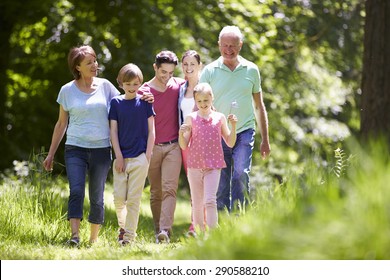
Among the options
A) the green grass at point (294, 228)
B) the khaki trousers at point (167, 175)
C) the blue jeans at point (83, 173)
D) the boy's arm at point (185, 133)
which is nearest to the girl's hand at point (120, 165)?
the blue jeans at point (83, 173)

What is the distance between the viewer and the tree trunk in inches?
352

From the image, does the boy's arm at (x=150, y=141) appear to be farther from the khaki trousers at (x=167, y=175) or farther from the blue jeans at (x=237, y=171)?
the blue jeans at (x=237, y=171)

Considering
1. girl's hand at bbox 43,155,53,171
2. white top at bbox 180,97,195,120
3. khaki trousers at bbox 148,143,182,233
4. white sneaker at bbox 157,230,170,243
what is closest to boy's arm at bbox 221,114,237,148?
white top at bbox 180,97,195,120

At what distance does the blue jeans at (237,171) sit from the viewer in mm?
7676

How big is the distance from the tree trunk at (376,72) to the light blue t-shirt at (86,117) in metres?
3.17

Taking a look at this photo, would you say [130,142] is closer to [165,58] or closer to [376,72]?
[165,58]

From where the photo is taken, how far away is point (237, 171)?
7.72 m

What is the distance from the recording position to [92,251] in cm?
649

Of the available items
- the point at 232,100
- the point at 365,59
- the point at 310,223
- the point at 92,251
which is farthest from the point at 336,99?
the point at 310,223

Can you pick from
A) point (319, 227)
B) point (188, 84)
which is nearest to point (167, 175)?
point (188, 84)

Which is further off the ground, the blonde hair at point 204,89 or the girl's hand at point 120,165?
the blonde hair at point 204,89

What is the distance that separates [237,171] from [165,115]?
2.90 ft

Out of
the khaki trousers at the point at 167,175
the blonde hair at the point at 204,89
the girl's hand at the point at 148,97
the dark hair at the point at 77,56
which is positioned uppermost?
the dark hair at the point at 77,56

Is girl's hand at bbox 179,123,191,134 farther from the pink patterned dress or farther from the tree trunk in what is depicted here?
the tree trunk
